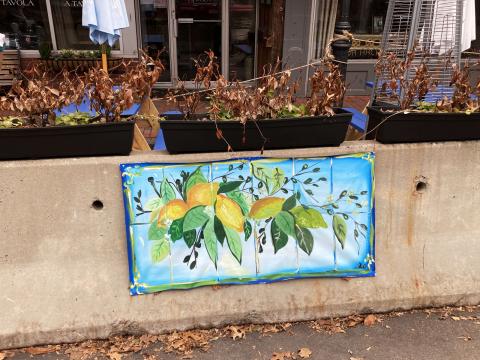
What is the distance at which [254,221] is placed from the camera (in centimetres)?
275

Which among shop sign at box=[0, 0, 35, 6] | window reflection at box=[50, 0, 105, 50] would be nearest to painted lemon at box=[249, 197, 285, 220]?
window reflection at box=[50, 0, 105, 50]

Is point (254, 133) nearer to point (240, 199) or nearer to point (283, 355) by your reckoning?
point (240, 199)

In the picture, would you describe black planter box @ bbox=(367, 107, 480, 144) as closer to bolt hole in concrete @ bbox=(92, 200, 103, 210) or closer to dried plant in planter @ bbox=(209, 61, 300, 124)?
dried plant in planter @ bbox=(209, 61, 300, 124)

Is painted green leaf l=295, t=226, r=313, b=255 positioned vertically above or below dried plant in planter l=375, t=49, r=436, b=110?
below

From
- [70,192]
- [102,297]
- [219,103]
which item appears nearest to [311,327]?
[102,297]

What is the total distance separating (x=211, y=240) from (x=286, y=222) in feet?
1.68

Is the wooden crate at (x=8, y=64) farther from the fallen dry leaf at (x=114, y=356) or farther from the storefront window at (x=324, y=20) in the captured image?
the fallen dry leaf at (x=114, y=356)

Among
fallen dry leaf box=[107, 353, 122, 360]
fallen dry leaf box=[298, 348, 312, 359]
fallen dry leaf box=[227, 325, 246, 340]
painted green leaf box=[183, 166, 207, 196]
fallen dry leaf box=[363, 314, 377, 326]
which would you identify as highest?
painted green leaf box=[183, 166, 207, 196]

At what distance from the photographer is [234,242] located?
2752 mm

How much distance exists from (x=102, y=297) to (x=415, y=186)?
2229 millimetres

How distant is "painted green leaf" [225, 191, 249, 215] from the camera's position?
2695mm

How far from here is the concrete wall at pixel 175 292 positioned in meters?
2.57

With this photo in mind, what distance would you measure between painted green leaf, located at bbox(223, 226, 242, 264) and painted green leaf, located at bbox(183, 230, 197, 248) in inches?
7.9

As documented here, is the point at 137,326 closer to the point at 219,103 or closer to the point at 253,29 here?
the point at 219,103
